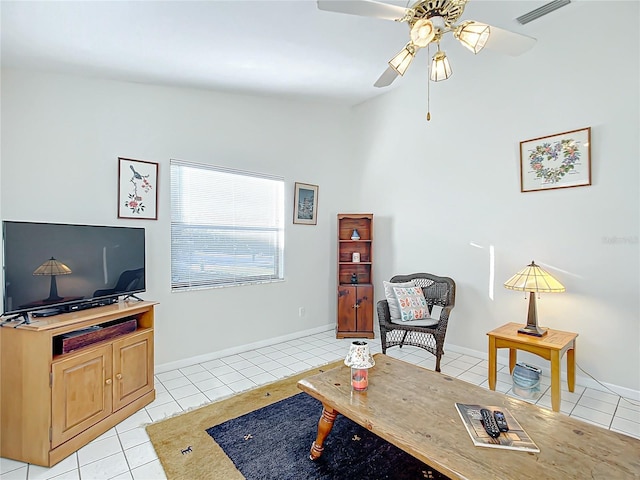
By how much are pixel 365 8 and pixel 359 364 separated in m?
1.94

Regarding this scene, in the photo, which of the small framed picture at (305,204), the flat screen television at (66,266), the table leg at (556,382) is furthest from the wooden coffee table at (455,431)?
the small framed picture at (305,204)

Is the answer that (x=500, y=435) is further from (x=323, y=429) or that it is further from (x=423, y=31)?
(x=423, y=31)

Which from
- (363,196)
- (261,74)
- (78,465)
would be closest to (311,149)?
(363,196)

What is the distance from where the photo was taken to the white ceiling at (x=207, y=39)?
83.3 inches

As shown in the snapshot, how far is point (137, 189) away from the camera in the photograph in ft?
10.0

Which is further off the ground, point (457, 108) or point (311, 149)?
point (457, 108)

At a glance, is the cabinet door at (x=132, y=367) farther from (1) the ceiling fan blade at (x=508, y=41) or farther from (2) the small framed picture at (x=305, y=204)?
(1) the ceiling fan blade at (x=508, y=41)

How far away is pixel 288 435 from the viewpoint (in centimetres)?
219

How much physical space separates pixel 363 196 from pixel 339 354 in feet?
7.38

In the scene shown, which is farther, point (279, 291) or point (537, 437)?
point (279, 291)

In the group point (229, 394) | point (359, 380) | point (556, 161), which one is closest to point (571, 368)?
point (556, 161)

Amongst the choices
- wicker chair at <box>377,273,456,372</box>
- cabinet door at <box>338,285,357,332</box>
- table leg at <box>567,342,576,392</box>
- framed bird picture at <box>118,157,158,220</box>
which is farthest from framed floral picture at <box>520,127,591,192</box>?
framed bird picture at <box>118,157,158,220</box>

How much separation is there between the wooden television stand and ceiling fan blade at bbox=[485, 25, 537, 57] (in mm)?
3004

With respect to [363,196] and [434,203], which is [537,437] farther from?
[363,196]
